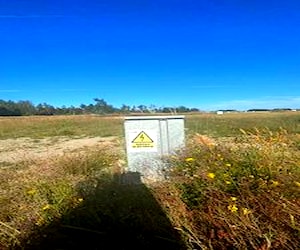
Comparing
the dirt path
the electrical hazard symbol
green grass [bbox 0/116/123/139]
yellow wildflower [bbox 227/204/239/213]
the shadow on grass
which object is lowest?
green grass [bbox 0/116/123/139]

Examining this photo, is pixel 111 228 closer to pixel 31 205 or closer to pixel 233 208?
pixel 31 205

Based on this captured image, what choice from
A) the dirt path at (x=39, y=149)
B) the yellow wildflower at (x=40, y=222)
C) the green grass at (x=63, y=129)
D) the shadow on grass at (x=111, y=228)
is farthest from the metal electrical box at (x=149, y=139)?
the green grass at (x=63, y=129)

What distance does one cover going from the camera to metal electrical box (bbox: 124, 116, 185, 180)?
22.0 ft

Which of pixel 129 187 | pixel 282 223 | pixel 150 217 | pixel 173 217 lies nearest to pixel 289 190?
pixel 282 223

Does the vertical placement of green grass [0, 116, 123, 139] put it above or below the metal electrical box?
below

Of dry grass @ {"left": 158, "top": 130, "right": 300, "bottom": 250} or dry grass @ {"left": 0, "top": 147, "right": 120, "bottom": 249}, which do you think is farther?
dry grass @ {"left": 0, "top": 147, "right": 120, "bottom": 249}

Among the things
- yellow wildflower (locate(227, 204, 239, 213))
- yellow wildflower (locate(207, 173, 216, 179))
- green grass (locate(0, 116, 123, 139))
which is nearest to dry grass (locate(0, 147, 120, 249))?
yellow wildflower (locate(207, 173, 216, 179))

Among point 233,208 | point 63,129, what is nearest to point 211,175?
point 233,208

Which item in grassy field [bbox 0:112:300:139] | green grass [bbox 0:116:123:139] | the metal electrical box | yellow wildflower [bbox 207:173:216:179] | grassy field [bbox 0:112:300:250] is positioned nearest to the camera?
grassy field [bbox 0:112:300:250]

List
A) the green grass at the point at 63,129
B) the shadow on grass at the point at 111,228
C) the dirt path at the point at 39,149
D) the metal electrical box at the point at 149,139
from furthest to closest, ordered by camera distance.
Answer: the green grass at the point at 63,129 → the dirt path at the point at 39,149 → the metal electrical box at the point at 149,139 → the shadow on grass at the point at 111,228

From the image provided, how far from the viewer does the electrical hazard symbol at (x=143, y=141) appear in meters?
6.75

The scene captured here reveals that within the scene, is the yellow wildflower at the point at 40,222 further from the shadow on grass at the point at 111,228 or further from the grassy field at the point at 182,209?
the shadow on grass at the point at 111,228

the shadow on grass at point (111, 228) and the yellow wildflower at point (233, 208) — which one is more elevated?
the yellow wildflower at point (233, 208)

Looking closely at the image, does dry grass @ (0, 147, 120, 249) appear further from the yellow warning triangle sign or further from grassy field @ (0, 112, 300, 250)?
the yellow warning triangle sign
